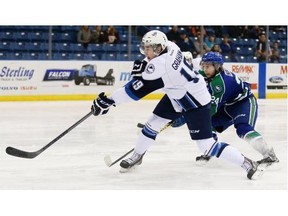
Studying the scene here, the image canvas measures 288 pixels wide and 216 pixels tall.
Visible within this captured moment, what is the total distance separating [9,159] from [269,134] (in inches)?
114

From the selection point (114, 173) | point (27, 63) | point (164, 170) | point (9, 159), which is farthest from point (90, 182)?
point (27, 63)

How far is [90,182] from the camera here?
4492 millimetres

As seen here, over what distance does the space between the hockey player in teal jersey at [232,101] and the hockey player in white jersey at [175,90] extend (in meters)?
0.31

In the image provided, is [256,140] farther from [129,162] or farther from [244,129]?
[129,162]

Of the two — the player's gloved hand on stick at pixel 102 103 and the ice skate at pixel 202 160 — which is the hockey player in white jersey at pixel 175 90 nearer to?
the player's gloved hand on stick at pixel 102 103

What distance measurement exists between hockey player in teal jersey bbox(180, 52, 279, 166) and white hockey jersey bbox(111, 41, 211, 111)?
0.34 meters

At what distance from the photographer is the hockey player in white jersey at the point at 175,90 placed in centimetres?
423

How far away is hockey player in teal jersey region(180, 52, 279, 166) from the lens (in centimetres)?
480

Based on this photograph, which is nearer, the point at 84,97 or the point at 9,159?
the point at 9,159

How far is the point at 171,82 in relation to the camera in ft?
14.1

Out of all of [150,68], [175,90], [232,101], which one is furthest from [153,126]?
[150,68]

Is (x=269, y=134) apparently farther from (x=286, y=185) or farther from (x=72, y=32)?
(x=72, y=32)

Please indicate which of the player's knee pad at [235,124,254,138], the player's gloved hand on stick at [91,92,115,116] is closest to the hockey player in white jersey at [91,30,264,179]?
the player's gloved hand on stick at [91,92,115,116]

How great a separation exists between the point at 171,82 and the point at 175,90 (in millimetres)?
105
